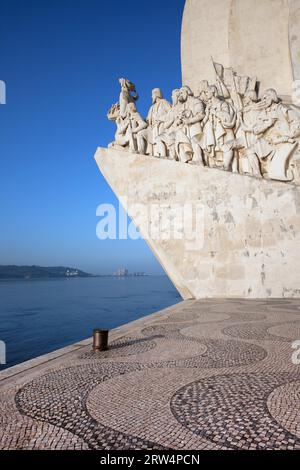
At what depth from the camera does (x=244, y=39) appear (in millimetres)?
11078

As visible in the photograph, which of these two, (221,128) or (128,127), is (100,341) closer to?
(221,128)

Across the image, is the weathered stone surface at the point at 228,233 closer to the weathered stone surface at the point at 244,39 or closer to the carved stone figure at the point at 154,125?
the carved stone figure at the point at 154,125

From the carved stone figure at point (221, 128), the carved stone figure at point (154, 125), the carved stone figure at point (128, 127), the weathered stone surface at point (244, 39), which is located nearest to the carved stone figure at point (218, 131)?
the carved stone figure at point (221, 128)

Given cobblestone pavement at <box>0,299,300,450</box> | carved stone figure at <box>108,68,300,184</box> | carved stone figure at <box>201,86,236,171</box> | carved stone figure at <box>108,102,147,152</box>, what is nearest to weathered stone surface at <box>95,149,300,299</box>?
carved stone figure at <box>108,68,300,184</box>

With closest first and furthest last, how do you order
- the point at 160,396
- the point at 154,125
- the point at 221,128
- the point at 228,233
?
1. the point at 160,396
2. the point at 228,233
3. the point at 221,128
4. the point at 154,125

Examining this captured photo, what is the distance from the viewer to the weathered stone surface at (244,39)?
33.6ft

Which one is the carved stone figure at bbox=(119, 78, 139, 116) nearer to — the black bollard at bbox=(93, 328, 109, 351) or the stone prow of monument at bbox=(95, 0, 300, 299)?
the stone prow of monument at bbox=(95, 0, 300, 299)

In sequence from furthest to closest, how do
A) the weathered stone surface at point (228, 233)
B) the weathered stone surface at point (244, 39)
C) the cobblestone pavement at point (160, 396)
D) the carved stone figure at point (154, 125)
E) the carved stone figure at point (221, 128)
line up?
the weathered stone surface at point (244, 39)
the carved stone figure at point (154, 125)
the carved stone figure at point (221, 128)
the weathered stone surface at point (228, 233)
the cobblestone pavement at point (160, 396)

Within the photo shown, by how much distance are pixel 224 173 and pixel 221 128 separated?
59.6 inches

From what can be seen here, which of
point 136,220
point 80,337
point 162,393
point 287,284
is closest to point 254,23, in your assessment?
point 136,220

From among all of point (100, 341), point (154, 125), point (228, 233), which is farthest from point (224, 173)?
point (100, 341)

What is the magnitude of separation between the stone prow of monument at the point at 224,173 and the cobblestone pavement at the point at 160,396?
155 inches
